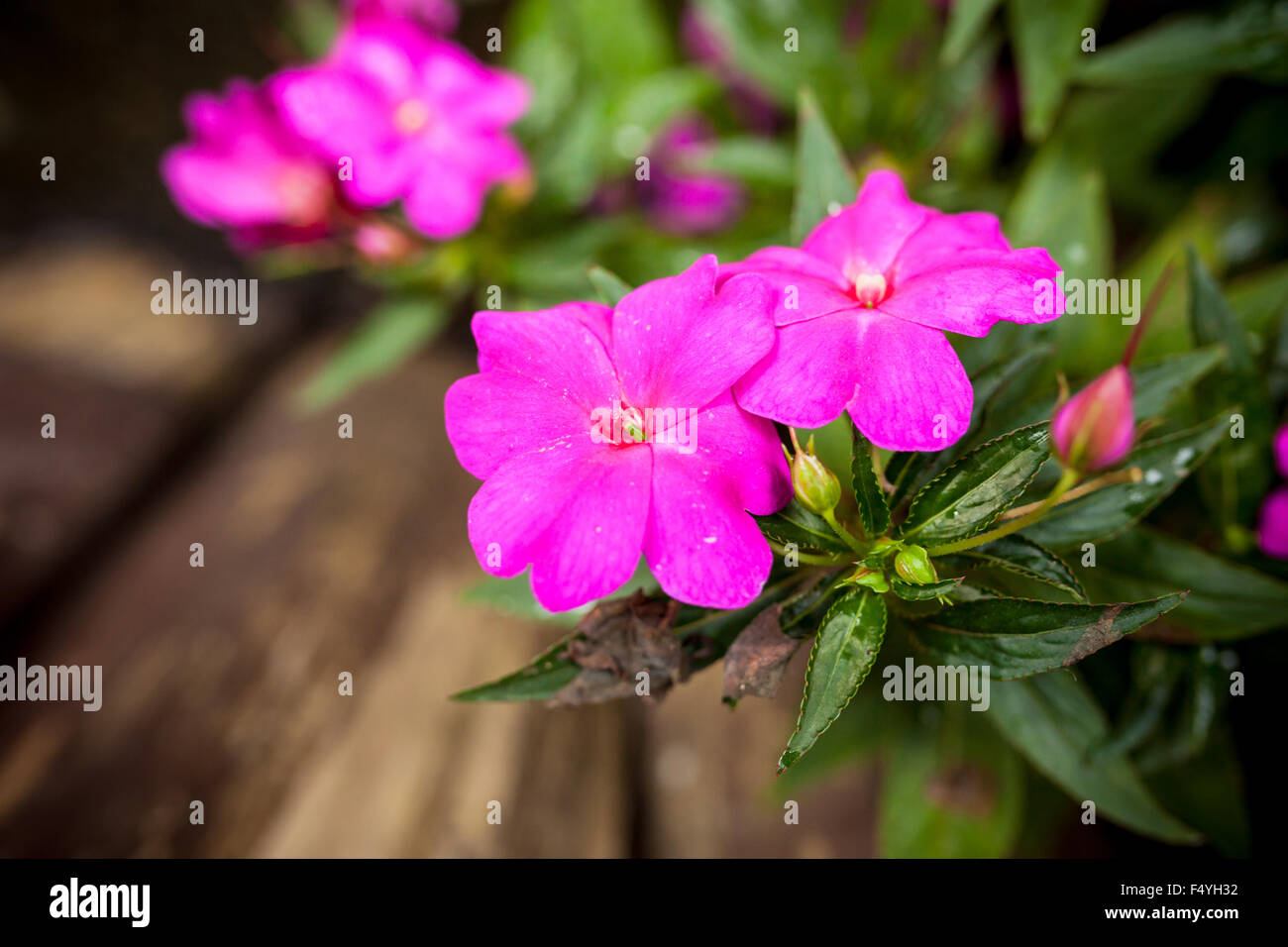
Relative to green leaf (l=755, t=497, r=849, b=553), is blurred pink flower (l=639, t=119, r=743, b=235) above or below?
above

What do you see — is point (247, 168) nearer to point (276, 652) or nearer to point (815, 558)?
point (276, 652)

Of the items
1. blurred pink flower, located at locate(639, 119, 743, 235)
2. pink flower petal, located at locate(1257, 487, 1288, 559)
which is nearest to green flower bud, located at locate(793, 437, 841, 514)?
pink flower petal, located at locate(1257, 487, 1288, 559)

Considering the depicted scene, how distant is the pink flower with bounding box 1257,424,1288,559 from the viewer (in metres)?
0.73

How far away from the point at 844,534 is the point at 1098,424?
156 millimetres

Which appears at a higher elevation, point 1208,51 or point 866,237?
point 1208,51

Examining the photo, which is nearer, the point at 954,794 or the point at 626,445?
the point at 626,445

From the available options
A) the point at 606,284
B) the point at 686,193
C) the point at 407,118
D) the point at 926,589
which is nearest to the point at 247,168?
the point at 407,118

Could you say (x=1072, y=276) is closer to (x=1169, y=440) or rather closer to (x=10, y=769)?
(x=1169, y=440)

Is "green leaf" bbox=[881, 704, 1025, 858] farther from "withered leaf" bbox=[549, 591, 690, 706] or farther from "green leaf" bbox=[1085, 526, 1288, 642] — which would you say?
"withered leaf" bbox=[549, 591, 690, 706]

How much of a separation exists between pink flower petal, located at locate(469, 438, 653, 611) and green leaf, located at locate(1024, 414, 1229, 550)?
342 mm

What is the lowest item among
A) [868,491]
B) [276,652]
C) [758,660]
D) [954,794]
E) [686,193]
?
[954,794]

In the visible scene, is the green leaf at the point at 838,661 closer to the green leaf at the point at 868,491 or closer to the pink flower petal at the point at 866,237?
the green leaf at the point at 868,491

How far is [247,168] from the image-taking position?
3.29 feet
